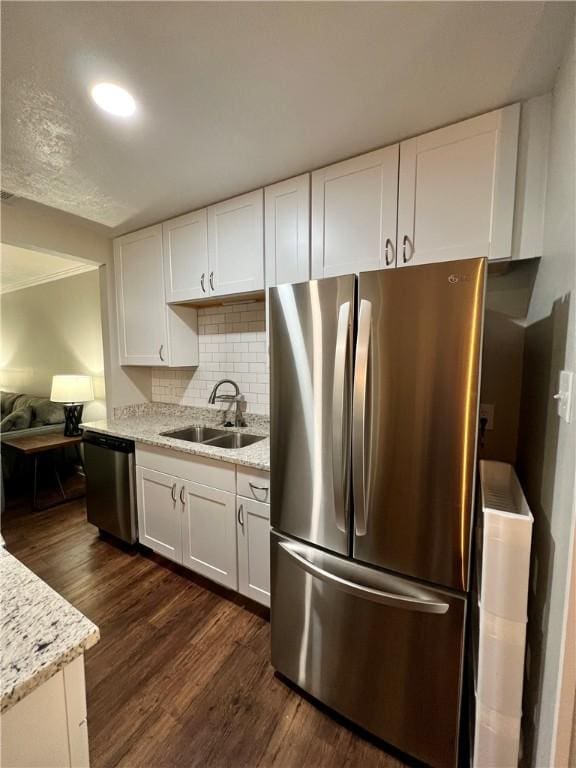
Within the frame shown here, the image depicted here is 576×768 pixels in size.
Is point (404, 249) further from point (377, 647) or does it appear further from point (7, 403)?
point (7, 403)

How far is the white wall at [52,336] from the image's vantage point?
3.85m

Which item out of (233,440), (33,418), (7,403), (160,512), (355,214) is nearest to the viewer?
(355,214)

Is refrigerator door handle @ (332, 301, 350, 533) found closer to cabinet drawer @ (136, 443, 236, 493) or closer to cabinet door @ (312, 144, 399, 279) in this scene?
cabinet door @ (312, 144, 399, 279)

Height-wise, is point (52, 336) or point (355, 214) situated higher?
point (355, 214)

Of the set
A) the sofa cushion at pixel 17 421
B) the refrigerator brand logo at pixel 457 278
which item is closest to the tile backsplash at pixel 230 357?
the refrigerator brand logo at pixel 457 278

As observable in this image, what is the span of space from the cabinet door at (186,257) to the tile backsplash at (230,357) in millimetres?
327

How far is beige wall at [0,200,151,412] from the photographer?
221 cm

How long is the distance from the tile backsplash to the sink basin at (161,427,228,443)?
230 millimetres

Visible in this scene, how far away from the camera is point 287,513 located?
53.1 inches

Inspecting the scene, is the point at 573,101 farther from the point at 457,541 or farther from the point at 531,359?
the point at 457,541

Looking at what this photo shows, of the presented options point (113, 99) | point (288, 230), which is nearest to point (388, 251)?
point (288, 230)

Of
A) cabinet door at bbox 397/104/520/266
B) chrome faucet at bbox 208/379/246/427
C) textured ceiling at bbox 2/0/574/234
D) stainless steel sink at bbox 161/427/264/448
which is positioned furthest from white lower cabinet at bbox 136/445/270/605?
textured ceiling at bbox 2/0/574/234

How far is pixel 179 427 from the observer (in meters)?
2.46

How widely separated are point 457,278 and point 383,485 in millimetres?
696
